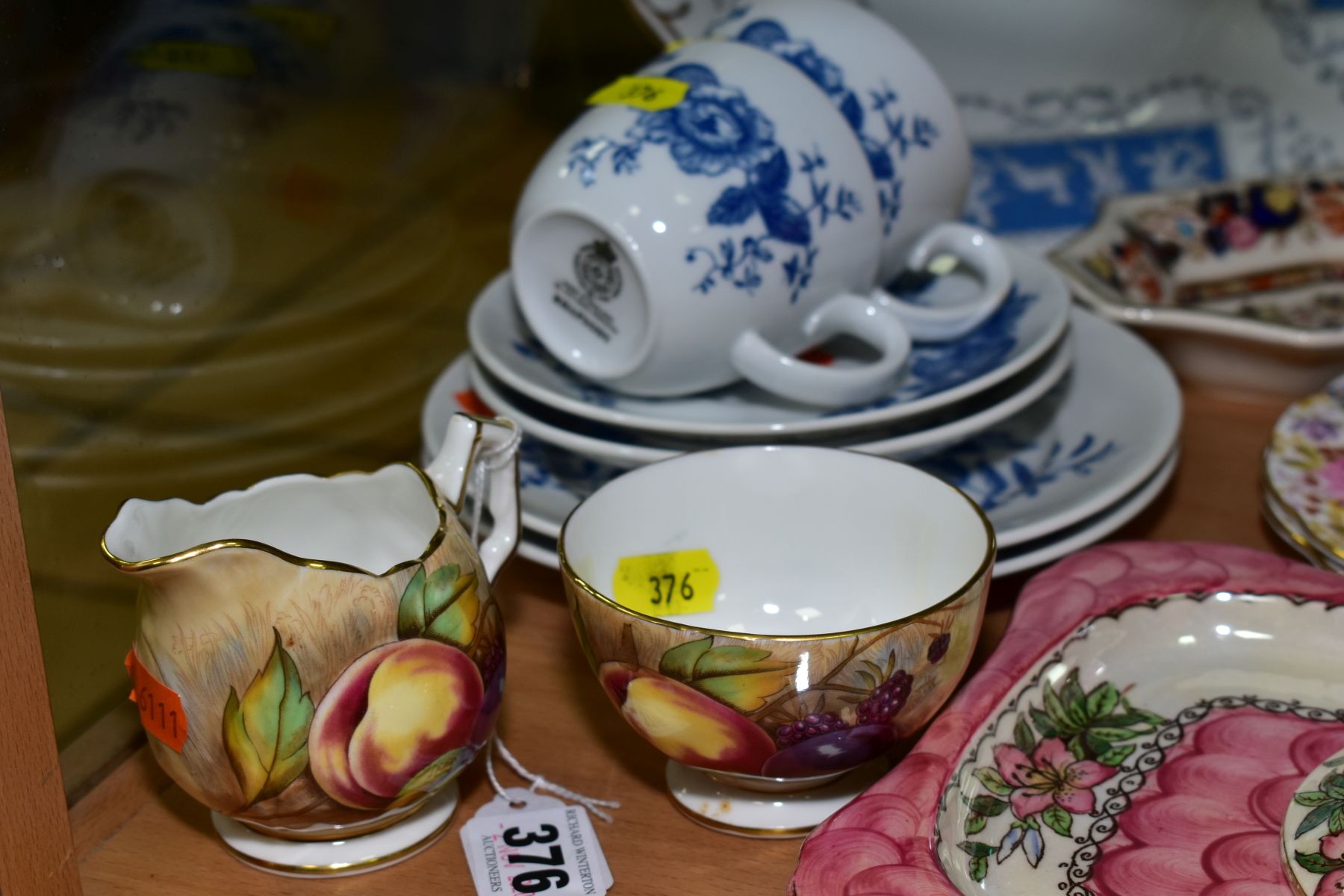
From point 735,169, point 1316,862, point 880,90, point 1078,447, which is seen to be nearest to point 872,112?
point 880,90

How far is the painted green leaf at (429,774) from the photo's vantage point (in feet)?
1.62

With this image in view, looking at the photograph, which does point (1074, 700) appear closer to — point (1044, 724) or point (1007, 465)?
point (1044, 724)

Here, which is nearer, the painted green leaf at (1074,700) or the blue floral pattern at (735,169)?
the painted green leaf at (1074,700)

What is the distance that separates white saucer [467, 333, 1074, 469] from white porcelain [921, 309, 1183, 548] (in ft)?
0.15

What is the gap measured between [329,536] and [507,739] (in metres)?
0.13

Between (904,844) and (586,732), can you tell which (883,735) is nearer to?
(904,844)

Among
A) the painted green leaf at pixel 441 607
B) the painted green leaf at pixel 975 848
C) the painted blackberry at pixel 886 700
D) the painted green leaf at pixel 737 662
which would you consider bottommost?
the painted green leaf at pixel 975 848

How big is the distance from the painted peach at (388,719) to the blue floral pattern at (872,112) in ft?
1.21

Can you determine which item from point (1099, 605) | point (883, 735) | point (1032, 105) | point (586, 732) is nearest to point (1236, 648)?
point (1099, 605)

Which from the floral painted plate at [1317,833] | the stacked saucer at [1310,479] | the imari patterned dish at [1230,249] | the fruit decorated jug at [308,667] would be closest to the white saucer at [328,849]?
the fruit decorated jug at [308,667]

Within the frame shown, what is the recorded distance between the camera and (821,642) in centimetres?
45

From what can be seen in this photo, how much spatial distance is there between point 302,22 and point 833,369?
348mm

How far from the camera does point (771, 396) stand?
2.40 ft

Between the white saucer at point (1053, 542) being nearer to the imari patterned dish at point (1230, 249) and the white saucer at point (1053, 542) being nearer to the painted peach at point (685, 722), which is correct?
the painted peach at point (685, 722)
